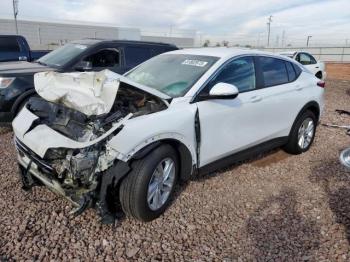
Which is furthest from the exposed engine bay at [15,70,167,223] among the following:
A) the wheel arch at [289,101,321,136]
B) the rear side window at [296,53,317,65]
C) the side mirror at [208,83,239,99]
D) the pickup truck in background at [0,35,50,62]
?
the rear side window at [296,53,317,65]

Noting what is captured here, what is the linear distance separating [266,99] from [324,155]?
1.84 m

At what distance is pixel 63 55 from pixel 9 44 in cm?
320

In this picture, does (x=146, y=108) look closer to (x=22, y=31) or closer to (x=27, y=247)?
(x=27, y=247)

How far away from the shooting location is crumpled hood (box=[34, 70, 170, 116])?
3.20 metres

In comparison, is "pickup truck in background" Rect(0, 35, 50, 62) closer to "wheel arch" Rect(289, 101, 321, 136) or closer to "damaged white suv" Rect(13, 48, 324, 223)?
"damaged white suv" Rect(13, 48, 324, 223)

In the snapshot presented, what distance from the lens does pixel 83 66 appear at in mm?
6840

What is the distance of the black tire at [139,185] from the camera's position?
10.5 feet

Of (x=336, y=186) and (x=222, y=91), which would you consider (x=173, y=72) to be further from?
(x=336, y=186)

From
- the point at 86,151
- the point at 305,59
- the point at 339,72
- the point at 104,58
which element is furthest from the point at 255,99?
the point at 339,72

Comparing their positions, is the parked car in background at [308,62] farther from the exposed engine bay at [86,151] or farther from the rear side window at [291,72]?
the exposed engine bay at [86,151]

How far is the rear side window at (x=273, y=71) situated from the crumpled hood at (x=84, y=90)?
1788mm

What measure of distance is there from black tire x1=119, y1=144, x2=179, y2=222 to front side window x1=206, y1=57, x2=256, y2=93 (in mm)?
1234

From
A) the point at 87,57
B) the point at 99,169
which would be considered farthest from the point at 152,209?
the point at 87,57

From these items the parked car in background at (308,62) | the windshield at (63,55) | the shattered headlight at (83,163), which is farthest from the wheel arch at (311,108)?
the parked car in background at (308,62)
